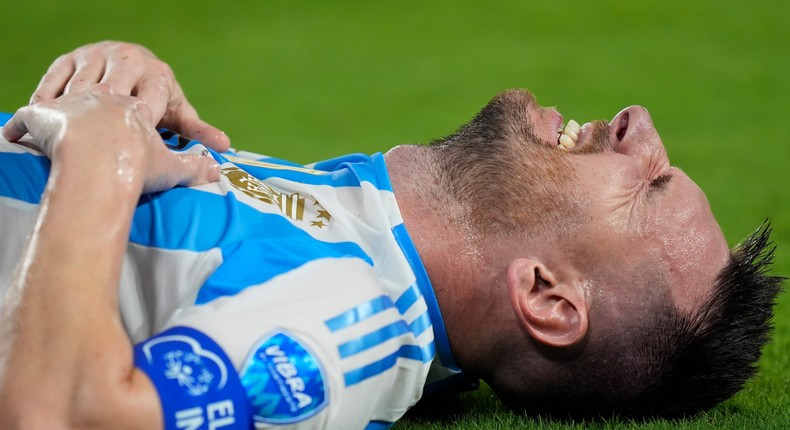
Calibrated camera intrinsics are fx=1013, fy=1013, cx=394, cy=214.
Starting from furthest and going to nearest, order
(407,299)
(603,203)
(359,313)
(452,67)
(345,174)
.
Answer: (452,67), (345,174), (603,203), (407,299), (359,313)

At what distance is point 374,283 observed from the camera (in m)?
2.21

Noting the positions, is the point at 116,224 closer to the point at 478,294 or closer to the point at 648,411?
the point at 478,294

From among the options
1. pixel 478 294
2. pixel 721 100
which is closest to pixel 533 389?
pixel 478 294

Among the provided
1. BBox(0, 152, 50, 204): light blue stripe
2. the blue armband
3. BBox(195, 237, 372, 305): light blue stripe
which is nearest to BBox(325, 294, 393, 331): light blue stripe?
BBox(195, 237, 372, 305): light blue stripe

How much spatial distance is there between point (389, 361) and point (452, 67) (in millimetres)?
5049

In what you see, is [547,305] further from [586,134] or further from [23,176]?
[23,176]

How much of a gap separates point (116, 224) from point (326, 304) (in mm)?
446

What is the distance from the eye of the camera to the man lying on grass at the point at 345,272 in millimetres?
1862

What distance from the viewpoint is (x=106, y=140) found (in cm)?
199

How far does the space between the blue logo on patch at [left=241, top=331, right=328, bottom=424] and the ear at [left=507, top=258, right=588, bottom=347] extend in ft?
2.07

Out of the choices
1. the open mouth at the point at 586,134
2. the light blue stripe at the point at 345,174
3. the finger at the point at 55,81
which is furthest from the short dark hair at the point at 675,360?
the finger at the point at 55,81

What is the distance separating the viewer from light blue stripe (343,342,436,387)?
2.06 metres

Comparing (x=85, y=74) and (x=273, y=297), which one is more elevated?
(x=85, y=74)

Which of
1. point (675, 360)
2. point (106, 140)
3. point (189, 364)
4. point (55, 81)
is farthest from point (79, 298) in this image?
point (675, 360)
